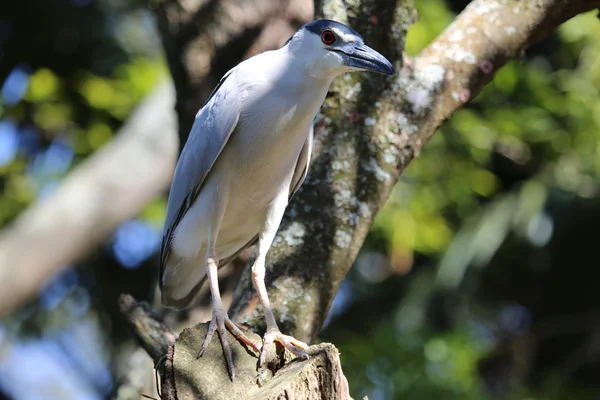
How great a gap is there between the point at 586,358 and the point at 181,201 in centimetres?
577

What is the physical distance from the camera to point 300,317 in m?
3.96

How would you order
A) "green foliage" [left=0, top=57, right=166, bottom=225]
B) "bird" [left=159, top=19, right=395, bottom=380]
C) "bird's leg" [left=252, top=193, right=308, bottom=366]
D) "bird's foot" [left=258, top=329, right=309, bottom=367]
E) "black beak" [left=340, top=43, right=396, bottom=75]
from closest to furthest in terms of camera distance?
"bird's foot" [left=258, top=329, right=309, bottom=367]
"bird's leg" [left=252, top=193, right=308, bottom=366]
"black beak" [left=340, top=43, right=396, bottom=75]
"bird" [left=159, top=19, right=395, bottom=380]
"green foliage" [left=0, top=57, right=166, bottom=225]

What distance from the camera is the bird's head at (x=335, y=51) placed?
3.87 m

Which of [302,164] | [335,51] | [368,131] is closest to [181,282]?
[302,164]

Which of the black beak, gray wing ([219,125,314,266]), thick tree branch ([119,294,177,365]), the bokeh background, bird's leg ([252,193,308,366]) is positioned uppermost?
the black beak

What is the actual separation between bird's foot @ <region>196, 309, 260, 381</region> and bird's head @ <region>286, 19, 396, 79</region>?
4.02 ft

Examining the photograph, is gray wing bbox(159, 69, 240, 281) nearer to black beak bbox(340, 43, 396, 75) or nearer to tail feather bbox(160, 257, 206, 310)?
tail feather bbox(160, 257, 206, 310)

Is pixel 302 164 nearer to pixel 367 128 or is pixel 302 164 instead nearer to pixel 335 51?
pixel 367 128

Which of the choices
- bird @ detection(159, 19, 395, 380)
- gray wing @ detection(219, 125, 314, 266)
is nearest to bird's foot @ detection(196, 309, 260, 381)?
bird @ detection(159, 19, 395, 380)

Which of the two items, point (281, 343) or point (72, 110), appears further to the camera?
point (72, 110)

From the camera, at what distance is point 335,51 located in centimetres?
395

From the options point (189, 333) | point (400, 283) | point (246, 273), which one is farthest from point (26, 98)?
point (189, 333)

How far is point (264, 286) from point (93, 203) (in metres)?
3.62

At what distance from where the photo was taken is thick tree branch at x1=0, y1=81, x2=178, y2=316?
690 centimetres
